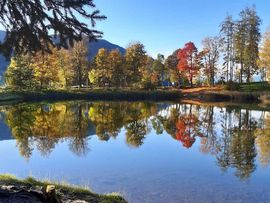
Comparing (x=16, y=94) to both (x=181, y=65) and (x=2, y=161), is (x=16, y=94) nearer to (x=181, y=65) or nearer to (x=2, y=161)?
(x=181, y=65)

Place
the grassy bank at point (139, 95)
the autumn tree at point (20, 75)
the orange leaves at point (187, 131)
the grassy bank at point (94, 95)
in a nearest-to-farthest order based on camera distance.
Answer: the orange leaves at point (187, 131) < the grassy bank at point (139, 95) < the grassy bank at point (94, 95) < the autumn tree at point (20, 75)

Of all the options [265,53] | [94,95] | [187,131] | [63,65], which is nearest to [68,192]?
[187,131]

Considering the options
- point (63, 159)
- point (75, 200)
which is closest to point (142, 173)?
point (63, 159)

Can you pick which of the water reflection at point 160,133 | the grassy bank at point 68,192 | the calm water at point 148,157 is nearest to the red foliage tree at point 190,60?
the water reflection at point 160,133

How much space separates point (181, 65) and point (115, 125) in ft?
165

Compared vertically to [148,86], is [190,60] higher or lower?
higher

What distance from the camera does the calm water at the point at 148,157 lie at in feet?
40.8

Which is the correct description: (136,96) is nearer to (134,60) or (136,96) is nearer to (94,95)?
(94,95)

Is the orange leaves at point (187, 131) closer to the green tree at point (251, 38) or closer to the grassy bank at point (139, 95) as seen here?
the grassy bank at point (139, 95)

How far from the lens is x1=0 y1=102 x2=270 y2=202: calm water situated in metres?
12.4

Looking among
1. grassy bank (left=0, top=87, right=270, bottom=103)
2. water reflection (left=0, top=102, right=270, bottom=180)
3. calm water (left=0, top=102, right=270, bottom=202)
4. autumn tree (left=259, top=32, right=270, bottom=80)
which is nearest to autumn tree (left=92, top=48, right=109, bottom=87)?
grassy bank (left=0, top=87, right=270, bottom=103)

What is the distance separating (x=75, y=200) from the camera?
349 inches

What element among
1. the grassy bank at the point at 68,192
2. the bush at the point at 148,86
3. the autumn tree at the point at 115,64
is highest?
the autumn tree at the point at 115,64

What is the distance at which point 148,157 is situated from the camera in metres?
18.0
